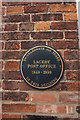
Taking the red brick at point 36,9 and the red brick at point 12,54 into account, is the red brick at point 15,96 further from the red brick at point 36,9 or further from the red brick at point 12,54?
the red brick at point 36,9

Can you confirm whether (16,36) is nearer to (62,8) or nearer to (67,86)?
(62,8)

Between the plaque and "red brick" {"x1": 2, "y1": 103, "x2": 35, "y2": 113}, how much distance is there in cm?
20

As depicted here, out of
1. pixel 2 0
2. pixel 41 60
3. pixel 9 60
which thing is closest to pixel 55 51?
pixel 41 60

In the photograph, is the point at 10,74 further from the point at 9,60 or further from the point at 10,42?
the point at 10,42

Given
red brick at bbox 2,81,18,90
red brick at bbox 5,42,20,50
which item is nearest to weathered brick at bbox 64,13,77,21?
red brick at bbox 5,42,20,50

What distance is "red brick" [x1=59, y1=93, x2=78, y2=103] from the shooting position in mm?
972

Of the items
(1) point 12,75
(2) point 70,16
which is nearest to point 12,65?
(1) point 12,75

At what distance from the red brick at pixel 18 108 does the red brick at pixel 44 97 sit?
0.22 ft

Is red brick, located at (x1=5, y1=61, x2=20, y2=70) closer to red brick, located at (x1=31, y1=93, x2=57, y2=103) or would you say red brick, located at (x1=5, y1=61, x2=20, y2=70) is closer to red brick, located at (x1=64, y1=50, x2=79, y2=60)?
red brick, located at (x1=31, y1=93, x2=57, y2=103)

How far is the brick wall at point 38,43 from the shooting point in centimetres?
98

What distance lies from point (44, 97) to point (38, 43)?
52 cm

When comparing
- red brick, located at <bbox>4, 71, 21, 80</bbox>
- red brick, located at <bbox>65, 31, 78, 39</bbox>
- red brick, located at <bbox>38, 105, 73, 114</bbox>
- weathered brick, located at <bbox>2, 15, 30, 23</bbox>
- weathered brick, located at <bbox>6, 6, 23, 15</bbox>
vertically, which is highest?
weathered brick, located at <bbox>6, 6, 23, 15</bbox>

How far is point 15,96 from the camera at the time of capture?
1.00m

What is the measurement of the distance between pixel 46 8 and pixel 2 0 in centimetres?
48
